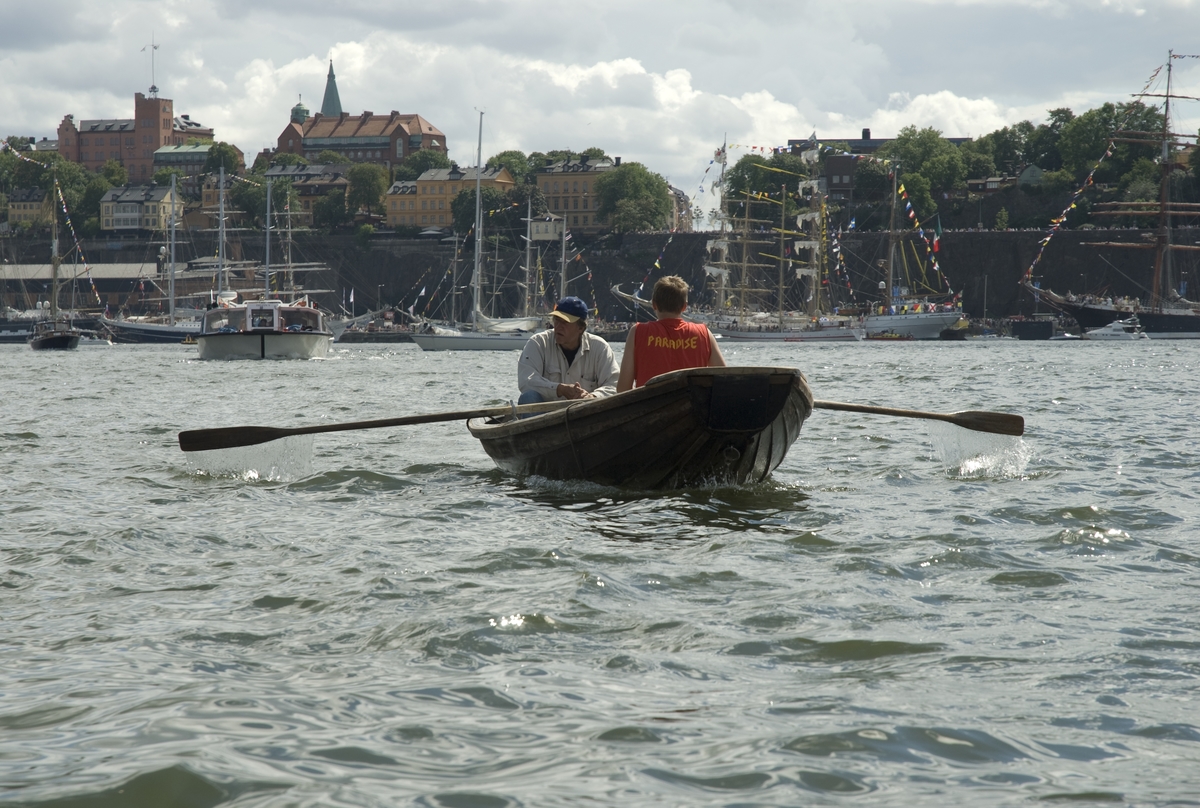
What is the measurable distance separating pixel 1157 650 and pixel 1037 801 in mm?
1778

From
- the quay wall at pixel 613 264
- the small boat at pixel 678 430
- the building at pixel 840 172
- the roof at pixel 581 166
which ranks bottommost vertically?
the small boat at pixel 678 430

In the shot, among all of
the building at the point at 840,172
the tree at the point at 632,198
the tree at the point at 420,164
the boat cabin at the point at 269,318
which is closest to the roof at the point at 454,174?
the tree at the point at 420,164

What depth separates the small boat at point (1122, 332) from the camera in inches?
2971

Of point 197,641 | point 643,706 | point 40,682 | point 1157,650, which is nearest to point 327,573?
point 197,641

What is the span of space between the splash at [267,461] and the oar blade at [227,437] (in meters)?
0.31

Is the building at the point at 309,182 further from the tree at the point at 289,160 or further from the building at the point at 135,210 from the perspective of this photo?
the building at the point at 135,210

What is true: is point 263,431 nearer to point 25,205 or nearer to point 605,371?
point 605,371

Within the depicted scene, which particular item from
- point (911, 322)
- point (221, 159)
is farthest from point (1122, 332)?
point (221, 159)

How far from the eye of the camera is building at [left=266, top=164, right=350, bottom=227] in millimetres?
146625

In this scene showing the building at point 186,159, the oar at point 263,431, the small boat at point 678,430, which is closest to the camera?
the small boat at point 678,430

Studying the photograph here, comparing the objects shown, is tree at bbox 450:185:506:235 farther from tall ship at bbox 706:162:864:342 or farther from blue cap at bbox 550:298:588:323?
blue cap at bbox 550:298:588:323

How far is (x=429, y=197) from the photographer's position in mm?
142125

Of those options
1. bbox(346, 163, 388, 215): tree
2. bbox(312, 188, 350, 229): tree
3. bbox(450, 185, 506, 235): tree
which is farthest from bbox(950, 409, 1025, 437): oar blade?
bbox(346, 163, 388, 215): tree

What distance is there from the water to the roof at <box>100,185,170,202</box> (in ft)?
477
